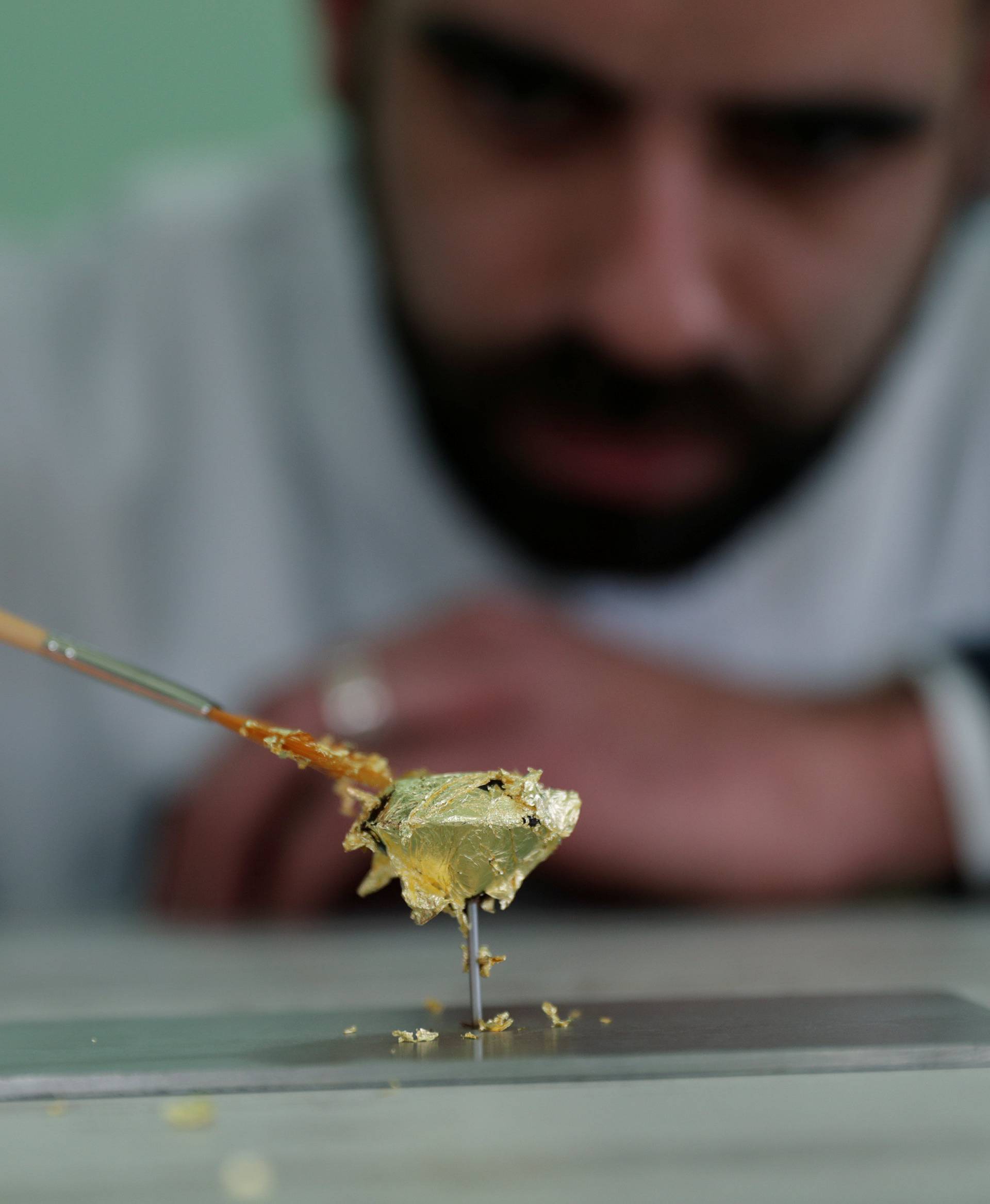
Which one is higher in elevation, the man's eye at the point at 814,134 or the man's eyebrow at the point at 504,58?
the man's eyebrow at the point at 504,58

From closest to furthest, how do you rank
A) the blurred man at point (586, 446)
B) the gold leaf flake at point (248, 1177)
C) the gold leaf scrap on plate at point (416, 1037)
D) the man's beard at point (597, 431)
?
the gold leaf flake at point (248, 1177) < the gold leaf scrap on plate at point (416, 1037) < the blurred man at point (586, 446) < the man's beard at point (597, 431)

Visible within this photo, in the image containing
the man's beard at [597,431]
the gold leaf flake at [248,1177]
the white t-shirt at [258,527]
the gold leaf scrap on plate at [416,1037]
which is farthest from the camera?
the white t-shirt at [258,527]

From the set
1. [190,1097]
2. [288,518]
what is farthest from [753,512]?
[190,1097]

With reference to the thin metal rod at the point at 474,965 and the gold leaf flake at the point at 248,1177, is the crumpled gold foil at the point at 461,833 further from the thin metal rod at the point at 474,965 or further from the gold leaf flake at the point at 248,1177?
the gold leaf flake at the point at 248,1177

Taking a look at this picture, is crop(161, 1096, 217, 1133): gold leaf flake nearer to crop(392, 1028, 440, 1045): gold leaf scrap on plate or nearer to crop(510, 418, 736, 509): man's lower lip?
crop(392, 1028, 440, 1045): gold leaf scrap on plate

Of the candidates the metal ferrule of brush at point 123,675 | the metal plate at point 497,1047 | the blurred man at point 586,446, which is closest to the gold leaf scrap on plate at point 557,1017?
the metal plate at point 497,1047

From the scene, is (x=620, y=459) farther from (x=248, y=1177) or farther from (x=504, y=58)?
(x=248, y=1177)

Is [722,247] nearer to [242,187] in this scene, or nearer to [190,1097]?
[242,187]

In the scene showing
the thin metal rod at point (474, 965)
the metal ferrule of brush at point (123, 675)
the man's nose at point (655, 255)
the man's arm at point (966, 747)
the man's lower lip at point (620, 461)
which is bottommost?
the thin metal rod at point (474, 965)
